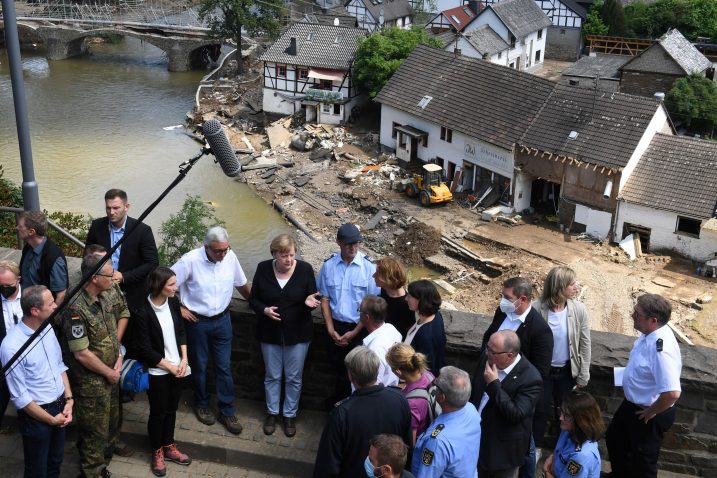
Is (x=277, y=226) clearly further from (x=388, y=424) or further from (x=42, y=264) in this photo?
(x=388, y=424)

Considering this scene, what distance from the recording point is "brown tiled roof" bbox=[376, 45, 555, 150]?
29.7 meters

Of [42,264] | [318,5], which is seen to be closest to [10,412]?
[42,264]

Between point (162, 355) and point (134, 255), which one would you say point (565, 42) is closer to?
point (134, 255)

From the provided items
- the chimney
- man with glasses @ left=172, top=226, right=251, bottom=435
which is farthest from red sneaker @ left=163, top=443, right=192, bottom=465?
the chimney

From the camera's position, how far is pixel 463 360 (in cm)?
678

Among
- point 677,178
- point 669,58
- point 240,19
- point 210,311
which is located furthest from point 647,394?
point 240,19

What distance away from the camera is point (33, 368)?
5.83m

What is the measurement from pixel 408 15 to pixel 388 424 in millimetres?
47788

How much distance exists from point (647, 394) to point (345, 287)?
237 cm

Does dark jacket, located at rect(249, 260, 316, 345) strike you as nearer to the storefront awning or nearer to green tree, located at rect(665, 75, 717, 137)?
the storefront awning

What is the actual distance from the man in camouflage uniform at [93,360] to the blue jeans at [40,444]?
0.20m

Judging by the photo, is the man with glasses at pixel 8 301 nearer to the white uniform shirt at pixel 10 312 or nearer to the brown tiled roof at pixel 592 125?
the white uniform shirt at pixel 10 312

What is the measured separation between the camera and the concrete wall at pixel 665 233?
82.1 ft

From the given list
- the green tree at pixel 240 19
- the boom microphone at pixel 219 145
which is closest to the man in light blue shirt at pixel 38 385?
the boom microphone at pixel 219 145
